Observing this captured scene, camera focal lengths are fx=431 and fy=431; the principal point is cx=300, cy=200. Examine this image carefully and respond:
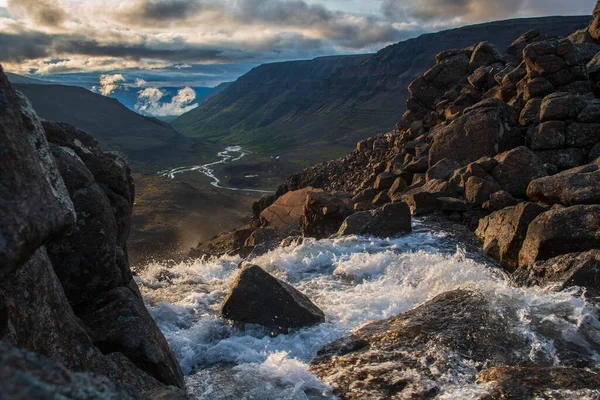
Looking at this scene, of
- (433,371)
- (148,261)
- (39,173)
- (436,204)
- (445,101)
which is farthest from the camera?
(148,261)

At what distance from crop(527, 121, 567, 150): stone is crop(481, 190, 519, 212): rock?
762 centimetres

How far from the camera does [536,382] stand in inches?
379

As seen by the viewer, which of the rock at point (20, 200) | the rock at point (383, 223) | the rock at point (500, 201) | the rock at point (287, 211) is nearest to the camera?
the rock at point (20, 200)

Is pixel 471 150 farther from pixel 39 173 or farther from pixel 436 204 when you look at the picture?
pixel 39 173

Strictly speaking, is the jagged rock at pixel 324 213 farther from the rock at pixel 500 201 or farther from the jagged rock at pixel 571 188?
the jagged rock at pixel 571 188

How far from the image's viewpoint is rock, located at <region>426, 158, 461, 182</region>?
3238 centimetres

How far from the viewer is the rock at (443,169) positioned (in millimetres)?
32375

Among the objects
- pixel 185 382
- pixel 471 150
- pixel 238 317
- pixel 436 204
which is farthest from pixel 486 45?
pixel 185 382

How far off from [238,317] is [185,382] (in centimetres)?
406

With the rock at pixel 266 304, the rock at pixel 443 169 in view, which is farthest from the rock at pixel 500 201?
the rock at pixel 266 304

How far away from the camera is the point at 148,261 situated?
189ft

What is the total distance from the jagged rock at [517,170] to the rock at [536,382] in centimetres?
1855

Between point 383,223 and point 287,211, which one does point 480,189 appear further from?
point 287,211

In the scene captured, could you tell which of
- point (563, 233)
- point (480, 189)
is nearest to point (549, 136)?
point (480, 189)
